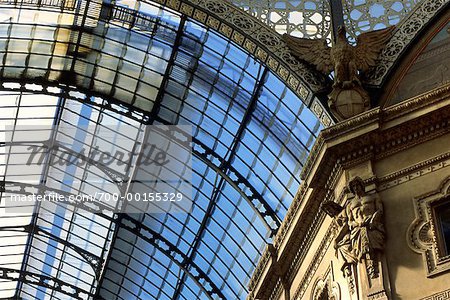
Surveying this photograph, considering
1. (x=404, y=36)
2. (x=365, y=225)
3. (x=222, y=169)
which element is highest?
(x=222, y=169)

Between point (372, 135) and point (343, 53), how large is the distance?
10.3ft

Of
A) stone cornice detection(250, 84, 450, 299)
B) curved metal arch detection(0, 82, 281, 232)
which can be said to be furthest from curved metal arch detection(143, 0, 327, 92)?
curved metal arch detection(0, 82, 281, 232)

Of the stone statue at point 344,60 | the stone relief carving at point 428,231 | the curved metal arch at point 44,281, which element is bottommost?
the stone relief carving at point 428,231

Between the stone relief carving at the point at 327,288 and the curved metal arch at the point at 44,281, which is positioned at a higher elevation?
the curved metal arch at the point at 44,281

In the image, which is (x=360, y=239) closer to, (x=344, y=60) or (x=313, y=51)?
(x=344, y=60)

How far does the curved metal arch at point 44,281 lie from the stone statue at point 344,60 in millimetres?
24219

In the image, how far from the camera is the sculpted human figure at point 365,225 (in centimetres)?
2230

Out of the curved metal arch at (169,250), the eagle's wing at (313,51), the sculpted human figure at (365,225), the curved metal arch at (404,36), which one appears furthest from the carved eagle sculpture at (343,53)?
the curved metal arch at (169,250)

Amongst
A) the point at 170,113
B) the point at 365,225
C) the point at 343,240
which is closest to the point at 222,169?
the point at 170,113

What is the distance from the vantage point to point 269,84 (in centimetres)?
3064

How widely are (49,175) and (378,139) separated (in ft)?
71.3

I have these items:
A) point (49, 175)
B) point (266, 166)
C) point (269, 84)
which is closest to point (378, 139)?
point (269, 84)

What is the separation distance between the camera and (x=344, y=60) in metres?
25.8

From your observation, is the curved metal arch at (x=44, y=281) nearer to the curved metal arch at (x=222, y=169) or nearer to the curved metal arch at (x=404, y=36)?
the curved metal arch at (x=222, y=169)
